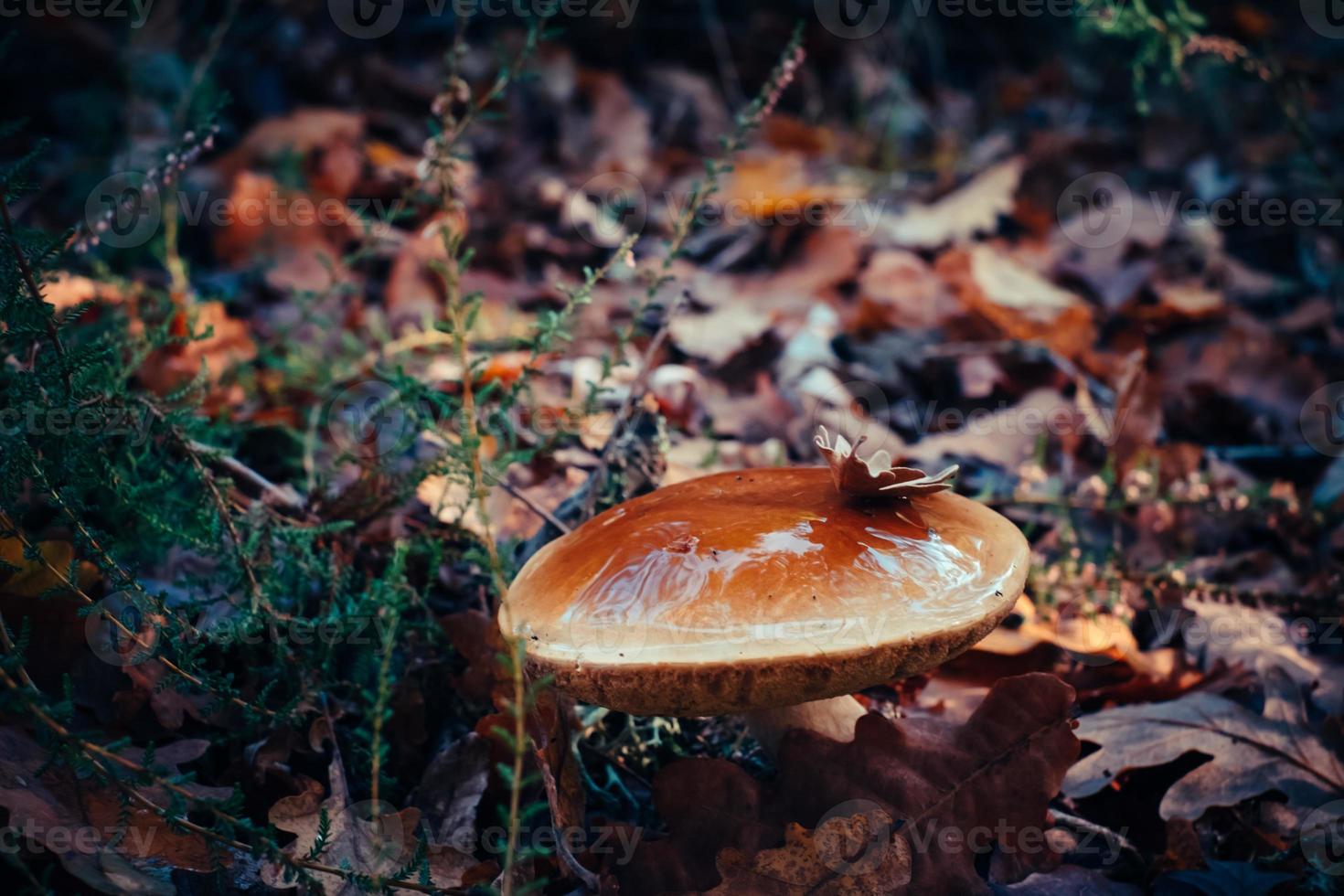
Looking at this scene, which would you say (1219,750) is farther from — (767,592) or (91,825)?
(91,825)

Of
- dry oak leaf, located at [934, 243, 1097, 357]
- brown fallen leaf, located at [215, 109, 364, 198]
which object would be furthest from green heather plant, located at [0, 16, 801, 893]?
brown fallen leaf, located at [215, 109, 364, 198]

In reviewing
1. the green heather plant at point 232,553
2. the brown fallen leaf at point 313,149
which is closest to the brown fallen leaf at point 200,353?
the green heather plant at point 232,553

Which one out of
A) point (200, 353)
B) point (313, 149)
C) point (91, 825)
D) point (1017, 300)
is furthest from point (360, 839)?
point (313, 149)

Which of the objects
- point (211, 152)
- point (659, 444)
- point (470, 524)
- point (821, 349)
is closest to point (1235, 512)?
point (821, 349)

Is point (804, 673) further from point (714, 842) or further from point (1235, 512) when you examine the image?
point (1235, 512)

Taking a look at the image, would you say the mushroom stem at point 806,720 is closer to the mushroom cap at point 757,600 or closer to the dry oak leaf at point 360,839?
the mushroom cap at point 757,600

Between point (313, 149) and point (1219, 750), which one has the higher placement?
point (313, 149)

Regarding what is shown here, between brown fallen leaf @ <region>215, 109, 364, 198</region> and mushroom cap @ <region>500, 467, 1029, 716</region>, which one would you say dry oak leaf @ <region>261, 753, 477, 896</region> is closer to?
mushroom cap @ <region>500, 467, 1029, 716</region>
